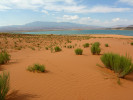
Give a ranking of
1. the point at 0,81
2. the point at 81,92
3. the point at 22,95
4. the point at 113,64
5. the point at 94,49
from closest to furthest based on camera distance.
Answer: the point at 0,81 → the point at 22,95 → the point at 81,92 → the point at 113,64 → the point at 94,49

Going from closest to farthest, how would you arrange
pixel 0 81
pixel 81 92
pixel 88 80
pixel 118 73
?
pixel 0 81 < pixel 81 92 < pixel 88 80 < pixel 118 73

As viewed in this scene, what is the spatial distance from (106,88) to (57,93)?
159 cm

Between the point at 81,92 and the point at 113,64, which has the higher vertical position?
the point at 113,64

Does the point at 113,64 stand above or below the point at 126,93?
above

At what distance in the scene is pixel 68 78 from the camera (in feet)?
12.6

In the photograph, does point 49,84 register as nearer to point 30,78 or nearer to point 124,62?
point 30,78

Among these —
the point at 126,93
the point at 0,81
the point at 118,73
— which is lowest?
the point at 126,93

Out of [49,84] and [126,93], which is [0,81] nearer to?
[49,84]

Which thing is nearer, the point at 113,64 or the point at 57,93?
the point at 57,93

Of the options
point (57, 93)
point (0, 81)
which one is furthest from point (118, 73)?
point (0, 81)

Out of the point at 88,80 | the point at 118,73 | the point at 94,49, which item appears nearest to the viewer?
the point at 88,80

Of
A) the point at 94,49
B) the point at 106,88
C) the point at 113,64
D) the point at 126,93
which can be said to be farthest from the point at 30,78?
the point at 94,49

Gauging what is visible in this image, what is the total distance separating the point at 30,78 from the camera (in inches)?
148

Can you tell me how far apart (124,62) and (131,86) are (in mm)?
933
